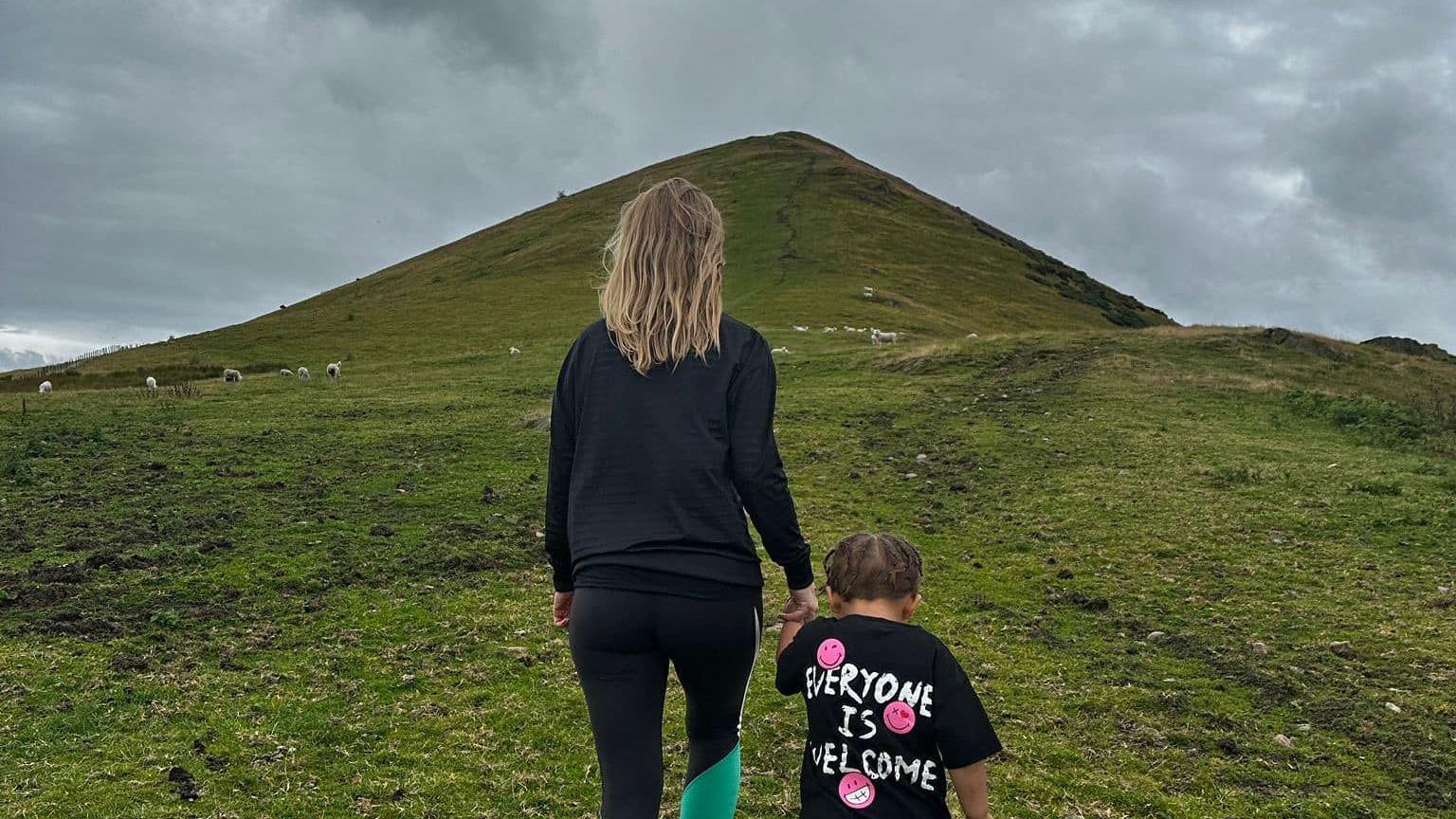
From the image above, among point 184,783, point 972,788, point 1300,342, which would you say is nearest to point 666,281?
point 972,788

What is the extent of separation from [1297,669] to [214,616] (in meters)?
10.8

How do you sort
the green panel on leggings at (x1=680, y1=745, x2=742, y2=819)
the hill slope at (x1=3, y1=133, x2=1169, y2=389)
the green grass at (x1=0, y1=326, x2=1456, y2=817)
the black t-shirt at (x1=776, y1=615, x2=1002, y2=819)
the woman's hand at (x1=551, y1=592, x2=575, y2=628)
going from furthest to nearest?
1. the hill slope at (x1=3, y1=133, x2=1169, y2=389)
2. the green grass at (x1=0, y1=326, x2=1456, y2=817)
3. the woman's hand at (x1=551, y1=592, x2=575, y2=628)
4. the green panel on leggings at (x1=680, y1=745, x2=742, y2=819)
5. the black t-shirt at (x1=776, y1=615, x2=1002, y2=819)

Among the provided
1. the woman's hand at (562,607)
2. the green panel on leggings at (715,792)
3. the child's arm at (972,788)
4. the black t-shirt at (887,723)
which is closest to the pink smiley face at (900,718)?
the black t-shirt at (887,723)

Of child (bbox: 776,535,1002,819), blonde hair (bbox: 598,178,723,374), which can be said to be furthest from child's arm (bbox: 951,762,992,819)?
blonde hair (bbox: 598,178,723,374)

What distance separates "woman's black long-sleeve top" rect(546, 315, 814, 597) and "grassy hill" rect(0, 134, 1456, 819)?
3046 mm

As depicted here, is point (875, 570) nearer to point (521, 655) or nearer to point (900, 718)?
point (900, 718)

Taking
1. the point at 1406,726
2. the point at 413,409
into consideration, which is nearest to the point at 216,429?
the point at 413,409

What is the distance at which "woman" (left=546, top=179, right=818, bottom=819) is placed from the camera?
358cm

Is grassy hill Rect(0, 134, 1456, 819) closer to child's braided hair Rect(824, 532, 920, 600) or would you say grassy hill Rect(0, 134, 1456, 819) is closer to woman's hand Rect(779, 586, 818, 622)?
woman's hand Rect(779, 586, 818, 622)

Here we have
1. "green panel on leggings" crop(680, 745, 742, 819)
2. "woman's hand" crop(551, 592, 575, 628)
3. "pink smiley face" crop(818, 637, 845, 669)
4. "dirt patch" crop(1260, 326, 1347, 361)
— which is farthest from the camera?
"dirt patch" crop(1260, 326, 1347, 361)

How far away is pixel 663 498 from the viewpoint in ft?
11.9

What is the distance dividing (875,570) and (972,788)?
37.4 inches

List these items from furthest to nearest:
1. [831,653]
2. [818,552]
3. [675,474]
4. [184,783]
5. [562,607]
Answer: [818,552]
[184,783]
[562,607]
[831,653]
[675,474]

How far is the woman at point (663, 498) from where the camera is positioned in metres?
3.58
